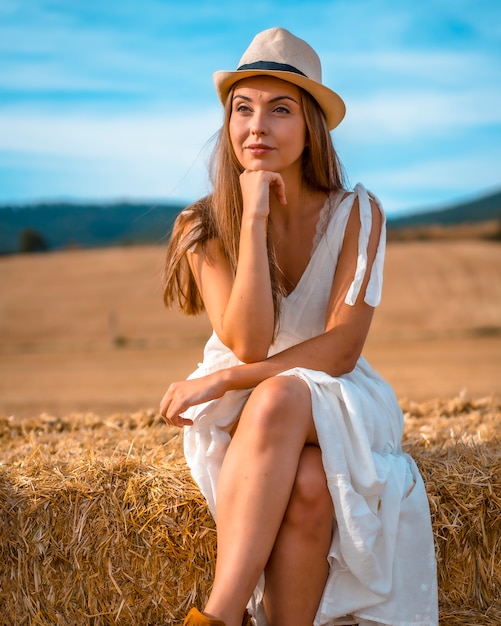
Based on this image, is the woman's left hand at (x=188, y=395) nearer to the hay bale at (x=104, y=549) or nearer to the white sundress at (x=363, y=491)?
the white sundress at (x=363, y=491)

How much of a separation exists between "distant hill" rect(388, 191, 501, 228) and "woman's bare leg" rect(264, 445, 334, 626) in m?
67.1

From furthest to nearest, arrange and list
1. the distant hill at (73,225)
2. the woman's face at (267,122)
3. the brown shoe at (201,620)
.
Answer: the distant hill at (73,225), the woman's face at (267,122), the brown shoe at (201,620)

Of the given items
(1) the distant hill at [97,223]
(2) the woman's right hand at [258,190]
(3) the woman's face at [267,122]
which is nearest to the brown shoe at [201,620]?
(2) the woman's right hand at [258,190]

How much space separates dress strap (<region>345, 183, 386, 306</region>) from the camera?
10.4 feet

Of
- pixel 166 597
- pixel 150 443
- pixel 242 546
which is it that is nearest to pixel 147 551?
pixel 166 597

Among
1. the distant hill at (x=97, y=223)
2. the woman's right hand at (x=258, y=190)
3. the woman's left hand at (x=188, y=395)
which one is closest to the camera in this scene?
the woman's left hand at (x=188, y=395)

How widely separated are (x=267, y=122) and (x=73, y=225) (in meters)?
57.9

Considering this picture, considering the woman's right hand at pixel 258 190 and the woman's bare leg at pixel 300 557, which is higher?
the woman's right hand at pixel 258 190

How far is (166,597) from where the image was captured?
121 inches

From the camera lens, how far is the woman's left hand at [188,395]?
299cm

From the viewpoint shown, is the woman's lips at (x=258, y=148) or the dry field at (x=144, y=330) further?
the dry field at (x=144, y=330)

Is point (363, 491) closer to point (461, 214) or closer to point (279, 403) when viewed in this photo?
point (279, 403)

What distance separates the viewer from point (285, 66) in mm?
3248

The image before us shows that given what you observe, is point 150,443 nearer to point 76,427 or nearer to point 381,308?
point 76,427
